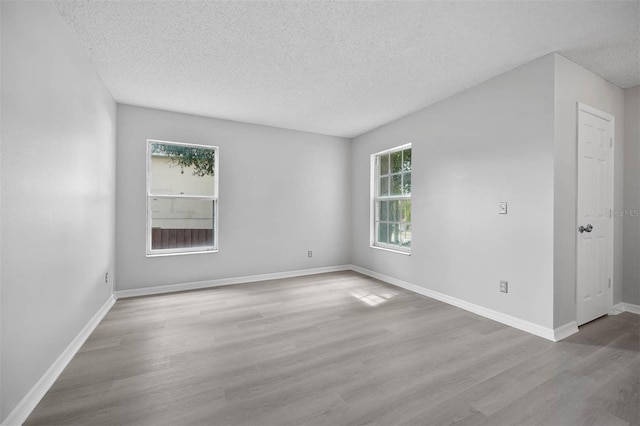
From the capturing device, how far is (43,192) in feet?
5.71

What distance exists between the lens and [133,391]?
67.9 inches

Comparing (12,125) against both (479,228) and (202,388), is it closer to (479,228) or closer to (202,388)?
(202,388)

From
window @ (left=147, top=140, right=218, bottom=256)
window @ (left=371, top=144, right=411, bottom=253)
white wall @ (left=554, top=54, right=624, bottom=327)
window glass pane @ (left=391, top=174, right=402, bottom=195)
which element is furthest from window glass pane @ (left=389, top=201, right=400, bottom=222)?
window @ (left=147, top=140, right=218, bottom=256)

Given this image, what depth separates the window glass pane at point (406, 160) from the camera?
4.17 meters

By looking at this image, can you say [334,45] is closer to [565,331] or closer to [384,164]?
[384,164]

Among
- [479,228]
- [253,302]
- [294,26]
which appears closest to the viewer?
[294,26]

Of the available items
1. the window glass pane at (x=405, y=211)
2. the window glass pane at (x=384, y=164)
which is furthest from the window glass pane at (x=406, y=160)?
the window glass pane at (x=405, y=211)

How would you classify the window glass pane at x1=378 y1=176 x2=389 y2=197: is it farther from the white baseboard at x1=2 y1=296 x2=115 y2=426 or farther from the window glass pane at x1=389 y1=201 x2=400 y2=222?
the white baseboard at x1=2 y1=296 x2=115 y2=426

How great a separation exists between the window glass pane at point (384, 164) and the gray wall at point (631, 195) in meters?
2.84

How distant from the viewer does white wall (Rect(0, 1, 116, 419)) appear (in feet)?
4.69

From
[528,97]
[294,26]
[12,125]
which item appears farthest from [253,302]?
[528,97]

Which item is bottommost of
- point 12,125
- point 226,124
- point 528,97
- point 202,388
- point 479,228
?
point 202,388

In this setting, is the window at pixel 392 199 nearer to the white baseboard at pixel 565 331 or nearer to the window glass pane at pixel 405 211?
the window glass pane at pixel 405 211

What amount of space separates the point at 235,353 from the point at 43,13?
2730 millimetres
